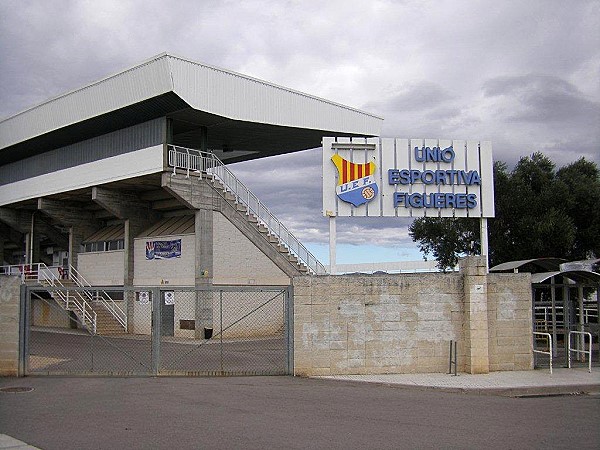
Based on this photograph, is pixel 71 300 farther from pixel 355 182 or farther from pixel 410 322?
pixel 410 322

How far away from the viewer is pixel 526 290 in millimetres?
16328

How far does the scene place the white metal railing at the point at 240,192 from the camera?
29797mm

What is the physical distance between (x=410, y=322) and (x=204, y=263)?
15.4 meters

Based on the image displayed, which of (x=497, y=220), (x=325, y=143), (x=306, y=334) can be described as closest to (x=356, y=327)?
(x=306, y=334)

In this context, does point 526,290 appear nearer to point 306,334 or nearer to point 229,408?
point 306,334

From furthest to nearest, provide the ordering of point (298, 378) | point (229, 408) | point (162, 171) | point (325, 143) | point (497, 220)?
1. point (497, 220)
2. point (162, 171)
3. point (325, 143)
4. point (298, 378)
5. point (229, 408)

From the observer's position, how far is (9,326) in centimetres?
1511

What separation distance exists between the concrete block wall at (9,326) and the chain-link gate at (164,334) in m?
0.21

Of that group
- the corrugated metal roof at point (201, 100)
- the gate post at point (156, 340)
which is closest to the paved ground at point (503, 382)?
the gate post at point (156, 340)

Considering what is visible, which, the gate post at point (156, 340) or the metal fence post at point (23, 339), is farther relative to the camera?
the metal fence post at point (23, 339)

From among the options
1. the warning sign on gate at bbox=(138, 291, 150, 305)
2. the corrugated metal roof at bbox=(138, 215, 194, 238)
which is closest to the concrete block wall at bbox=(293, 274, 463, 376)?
the corrugated metal roof at bbox=(138, 215, 194, 238)

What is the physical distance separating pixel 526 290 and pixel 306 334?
18.9ft

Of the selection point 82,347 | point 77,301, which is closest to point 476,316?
point 82,347

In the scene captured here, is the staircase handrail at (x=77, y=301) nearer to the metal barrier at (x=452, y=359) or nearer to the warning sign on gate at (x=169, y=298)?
the warning sign on gate at (x=169, y=298)
